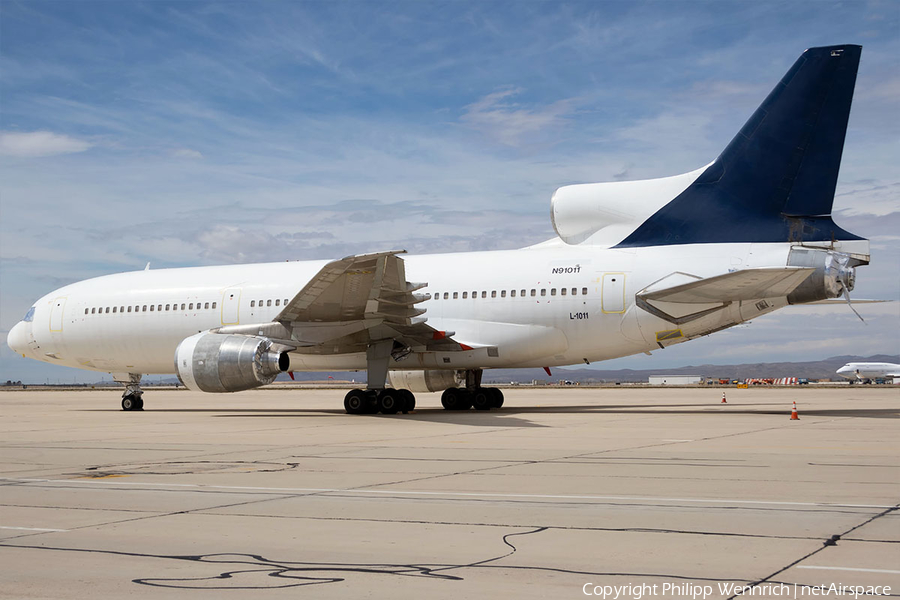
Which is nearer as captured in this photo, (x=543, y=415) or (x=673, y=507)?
(x=673, y=507)

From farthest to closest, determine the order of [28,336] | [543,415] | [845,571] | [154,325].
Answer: [28,336]
[154,325]
[543,415]
[845,571]

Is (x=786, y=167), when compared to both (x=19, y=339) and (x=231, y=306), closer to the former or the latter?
(x=231, y=306)

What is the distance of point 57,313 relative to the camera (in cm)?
2808

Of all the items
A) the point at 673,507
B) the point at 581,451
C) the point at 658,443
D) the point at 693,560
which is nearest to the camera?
the point at 693,560

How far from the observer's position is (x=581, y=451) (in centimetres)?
1202

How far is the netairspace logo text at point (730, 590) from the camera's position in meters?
4.43

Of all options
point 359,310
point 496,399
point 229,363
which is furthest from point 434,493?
point 496,399

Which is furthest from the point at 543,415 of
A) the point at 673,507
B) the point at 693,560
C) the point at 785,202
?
the point at 693,560

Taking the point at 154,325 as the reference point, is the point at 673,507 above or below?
below

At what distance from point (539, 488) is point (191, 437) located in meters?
9.35

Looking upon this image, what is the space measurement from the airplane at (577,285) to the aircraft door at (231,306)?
5cm

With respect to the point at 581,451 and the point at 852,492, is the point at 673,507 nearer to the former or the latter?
the point at 852,492

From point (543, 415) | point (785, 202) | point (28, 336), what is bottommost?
point (543, 415)

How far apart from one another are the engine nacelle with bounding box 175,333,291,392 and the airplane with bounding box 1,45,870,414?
1.5 inches
